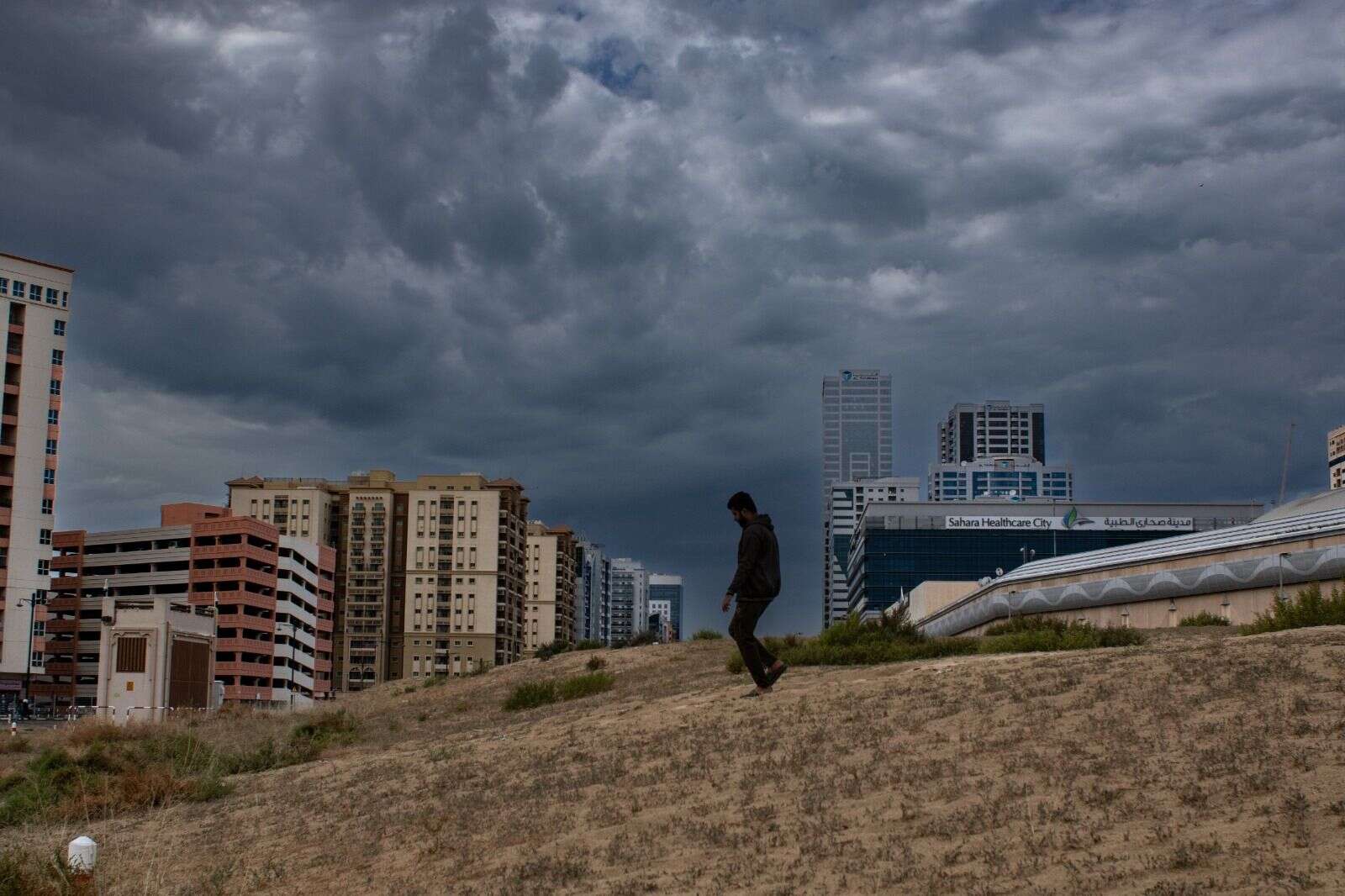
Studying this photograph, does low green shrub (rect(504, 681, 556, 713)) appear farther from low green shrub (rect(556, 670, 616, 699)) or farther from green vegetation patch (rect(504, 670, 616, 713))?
low green shrub (rect(556, 670, 616, 699))

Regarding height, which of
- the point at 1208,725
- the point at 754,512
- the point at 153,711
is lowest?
the point at 153,711

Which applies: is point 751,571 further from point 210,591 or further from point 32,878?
point 210,591

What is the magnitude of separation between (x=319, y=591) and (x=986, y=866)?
129 m

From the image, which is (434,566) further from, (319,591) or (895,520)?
(895,520)

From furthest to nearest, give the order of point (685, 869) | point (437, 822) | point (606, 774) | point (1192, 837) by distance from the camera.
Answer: point (606, 774)
point (437, 822)
point (685, 869)
point (1192, 837)

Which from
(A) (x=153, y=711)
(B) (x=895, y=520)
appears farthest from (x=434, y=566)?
(A) (x=153, y=711)

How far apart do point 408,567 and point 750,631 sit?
15587 cm

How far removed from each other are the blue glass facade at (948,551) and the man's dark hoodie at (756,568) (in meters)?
150

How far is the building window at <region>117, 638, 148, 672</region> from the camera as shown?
44781 mm

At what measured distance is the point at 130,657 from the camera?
147 ft

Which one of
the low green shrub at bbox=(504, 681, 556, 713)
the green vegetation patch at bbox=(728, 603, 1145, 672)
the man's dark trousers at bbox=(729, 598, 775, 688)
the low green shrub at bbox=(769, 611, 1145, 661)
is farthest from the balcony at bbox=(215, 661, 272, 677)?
the man's dark trousers at bbox=(729, 598, 775, 688)

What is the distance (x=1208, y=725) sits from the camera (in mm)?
9766

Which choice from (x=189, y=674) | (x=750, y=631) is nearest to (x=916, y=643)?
(x=750, y=631)

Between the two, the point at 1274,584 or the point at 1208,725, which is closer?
the point at 1208,725
